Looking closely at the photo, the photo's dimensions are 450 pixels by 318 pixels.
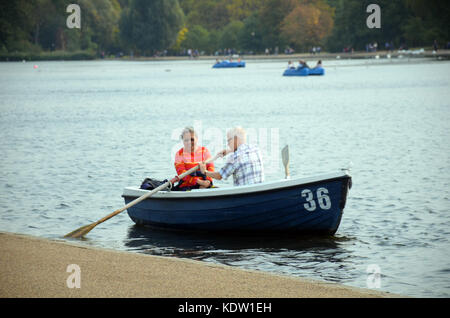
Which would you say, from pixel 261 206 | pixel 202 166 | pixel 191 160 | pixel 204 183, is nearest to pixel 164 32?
pixel 191 160

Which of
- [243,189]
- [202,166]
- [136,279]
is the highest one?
[202,166]

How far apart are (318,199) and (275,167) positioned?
35.0ft

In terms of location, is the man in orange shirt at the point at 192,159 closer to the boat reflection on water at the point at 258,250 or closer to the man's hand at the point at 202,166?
the man's hand at the point at 202,166

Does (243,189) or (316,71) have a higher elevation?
(243,189)

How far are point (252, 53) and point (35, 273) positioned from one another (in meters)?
168

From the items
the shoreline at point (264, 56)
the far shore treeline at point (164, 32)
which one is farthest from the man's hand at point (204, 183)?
the far shore treeline at point (164, 32)

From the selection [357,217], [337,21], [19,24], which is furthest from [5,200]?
[19,24]

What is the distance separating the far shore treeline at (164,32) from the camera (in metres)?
147

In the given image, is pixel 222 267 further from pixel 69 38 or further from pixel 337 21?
pixel 69 38

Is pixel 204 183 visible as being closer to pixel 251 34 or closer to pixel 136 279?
pixel 136 279

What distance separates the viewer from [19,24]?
160875 mm

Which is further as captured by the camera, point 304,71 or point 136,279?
point 304,71

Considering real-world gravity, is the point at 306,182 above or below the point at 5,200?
above

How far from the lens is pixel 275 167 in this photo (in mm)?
22484
